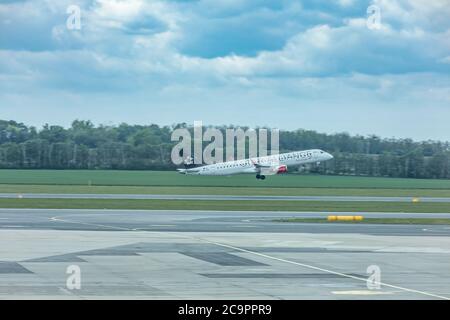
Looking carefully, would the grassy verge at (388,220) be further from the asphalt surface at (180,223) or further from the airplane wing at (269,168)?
the airplane wing at (269,168)

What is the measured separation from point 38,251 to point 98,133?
484 ft

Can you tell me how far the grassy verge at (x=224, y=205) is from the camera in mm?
62406

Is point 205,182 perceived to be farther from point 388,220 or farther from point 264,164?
point 388,220

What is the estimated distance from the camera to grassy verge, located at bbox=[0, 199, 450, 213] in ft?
205

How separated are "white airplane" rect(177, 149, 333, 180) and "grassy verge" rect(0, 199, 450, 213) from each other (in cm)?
4614

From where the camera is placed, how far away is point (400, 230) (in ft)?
148

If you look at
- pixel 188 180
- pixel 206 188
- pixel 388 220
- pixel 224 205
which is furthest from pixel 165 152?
pixel 388 220

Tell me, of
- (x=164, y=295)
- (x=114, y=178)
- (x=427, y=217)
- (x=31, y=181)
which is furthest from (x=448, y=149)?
(x=164, y=295)

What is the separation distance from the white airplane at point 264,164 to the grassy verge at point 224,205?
46138 mm

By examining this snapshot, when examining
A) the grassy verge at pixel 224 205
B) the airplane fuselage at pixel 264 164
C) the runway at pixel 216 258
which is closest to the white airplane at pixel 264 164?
the airplane fuselage at pixel 264 164

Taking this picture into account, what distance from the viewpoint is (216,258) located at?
1196 inches

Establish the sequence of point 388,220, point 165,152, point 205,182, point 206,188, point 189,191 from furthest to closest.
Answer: point 165,152
point 205,182
point 206,188
point 189,191
point 388,220

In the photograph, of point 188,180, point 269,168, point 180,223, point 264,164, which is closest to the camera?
point 180,223

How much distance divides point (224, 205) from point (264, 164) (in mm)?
53699
